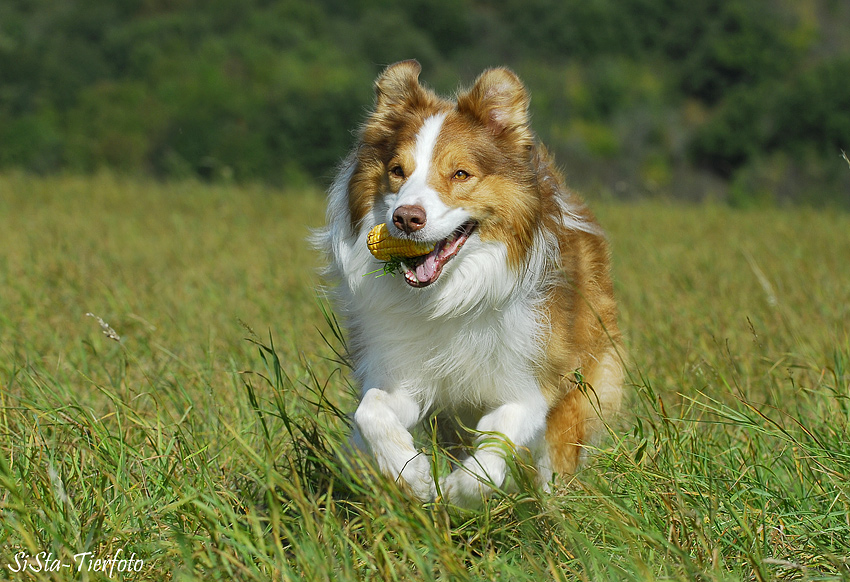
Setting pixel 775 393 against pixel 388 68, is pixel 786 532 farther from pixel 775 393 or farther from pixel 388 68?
pixel 388 68

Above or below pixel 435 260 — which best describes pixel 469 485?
below

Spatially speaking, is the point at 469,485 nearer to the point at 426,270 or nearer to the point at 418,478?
the point at 418,478

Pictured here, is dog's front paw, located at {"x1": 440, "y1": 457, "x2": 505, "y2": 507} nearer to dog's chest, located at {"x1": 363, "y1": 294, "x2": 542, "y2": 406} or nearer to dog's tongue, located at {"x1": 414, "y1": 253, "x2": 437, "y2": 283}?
dog's chest, located at {"x1": 363, "y1": 294, "x2": 542, "y2": 406}

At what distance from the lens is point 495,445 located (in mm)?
2785

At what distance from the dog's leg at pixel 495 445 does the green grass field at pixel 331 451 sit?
0.35 ft

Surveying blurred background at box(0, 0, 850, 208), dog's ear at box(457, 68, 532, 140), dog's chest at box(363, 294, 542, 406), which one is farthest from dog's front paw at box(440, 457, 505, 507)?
blurred background at box(0, 0, 850, 208)

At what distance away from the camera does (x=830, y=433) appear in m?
3.25

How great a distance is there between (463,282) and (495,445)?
A: 725mm

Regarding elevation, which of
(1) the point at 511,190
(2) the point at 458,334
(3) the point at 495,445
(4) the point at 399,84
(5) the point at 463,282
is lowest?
(3) the point at 495,445

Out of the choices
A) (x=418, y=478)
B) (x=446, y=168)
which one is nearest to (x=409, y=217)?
(x=446, y=168)

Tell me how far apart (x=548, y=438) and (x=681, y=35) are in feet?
107

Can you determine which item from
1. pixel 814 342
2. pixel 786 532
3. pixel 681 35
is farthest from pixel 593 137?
pixel 786 532

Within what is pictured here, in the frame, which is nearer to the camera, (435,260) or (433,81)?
(435,260)

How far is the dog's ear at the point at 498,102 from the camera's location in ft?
11.3
